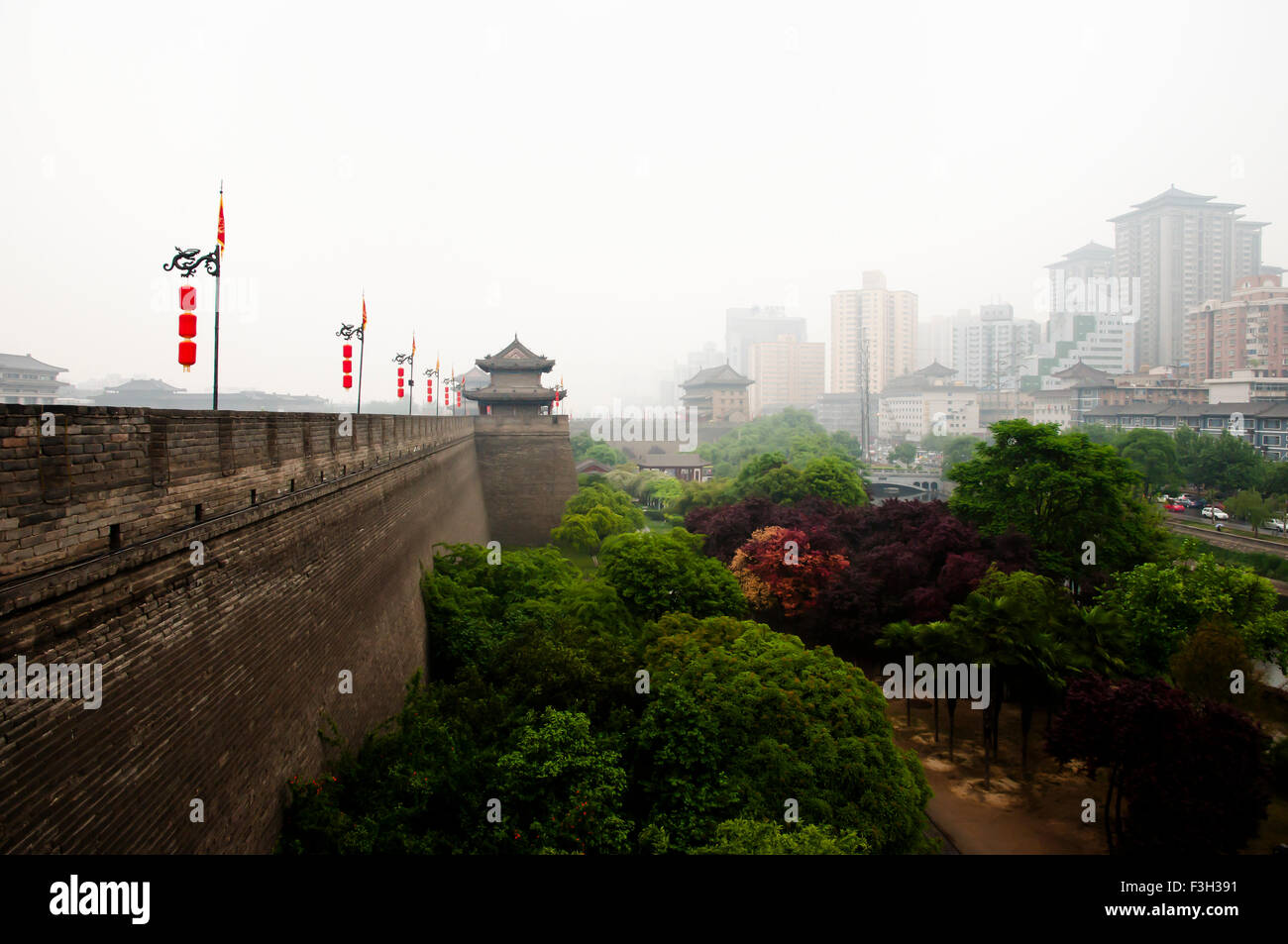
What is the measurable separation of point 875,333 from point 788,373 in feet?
65.7

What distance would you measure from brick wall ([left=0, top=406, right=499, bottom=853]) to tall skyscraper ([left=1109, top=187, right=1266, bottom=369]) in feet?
318

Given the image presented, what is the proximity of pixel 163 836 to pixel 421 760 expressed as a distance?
10.9 ft

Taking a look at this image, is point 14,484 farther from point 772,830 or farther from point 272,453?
point 772,830

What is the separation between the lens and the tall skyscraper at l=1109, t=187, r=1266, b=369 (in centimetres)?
8400

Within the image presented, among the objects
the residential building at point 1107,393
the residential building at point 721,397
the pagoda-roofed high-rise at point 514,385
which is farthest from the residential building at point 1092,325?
the pagoda-roofed high-rise at point 514,385

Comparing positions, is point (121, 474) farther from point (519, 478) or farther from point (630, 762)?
point (519, 478)

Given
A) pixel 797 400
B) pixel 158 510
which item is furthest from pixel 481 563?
pixel 797 400

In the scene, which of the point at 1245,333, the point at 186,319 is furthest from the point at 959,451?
the point at 186,319

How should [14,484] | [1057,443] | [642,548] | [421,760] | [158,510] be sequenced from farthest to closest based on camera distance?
[1057,443] < [642,548] < [421,760] < [158,510] < [14,484]

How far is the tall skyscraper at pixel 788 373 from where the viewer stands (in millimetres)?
124688

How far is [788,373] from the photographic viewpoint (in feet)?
411

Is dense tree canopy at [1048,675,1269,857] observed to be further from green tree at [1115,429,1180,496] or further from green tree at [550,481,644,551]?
green tree at [1115,429,1180,496]

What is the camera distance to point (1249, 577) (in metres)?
12.5

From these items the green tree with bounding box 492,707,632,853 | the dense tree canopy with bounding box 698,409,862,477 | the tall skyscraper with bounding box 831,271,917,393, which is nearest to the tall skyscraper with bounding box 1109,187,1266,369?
the tall skyscraper with bounding box 831,271,917,393
